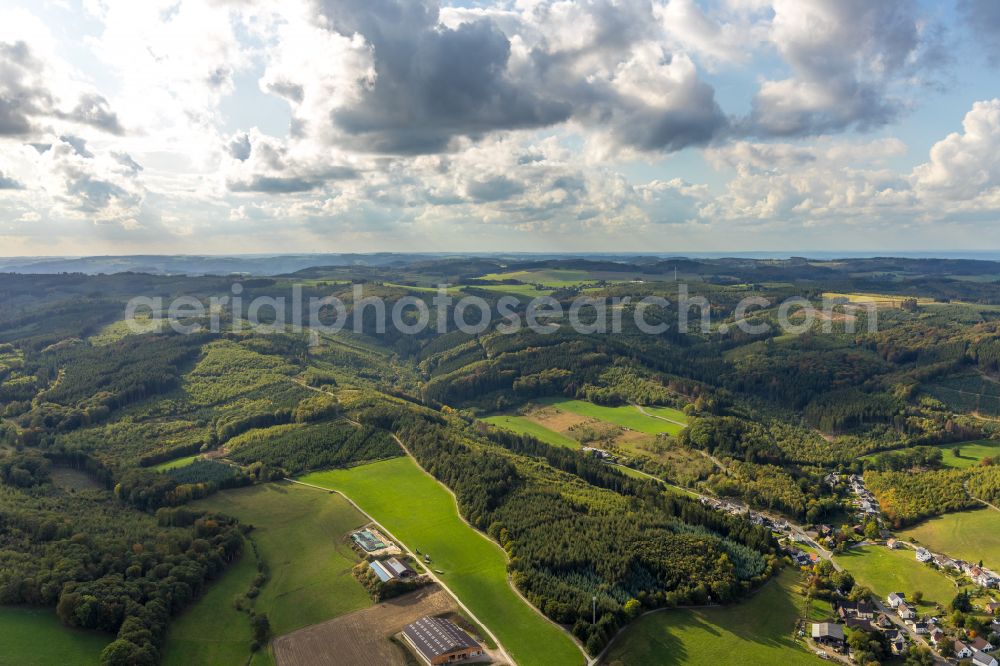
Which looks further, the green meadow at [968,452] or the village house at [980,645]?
the green meadow at [968,452]

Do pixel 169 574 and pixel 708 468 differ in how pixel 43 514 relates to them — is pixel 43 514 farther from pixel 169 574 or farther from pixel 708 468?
pixel 708 468

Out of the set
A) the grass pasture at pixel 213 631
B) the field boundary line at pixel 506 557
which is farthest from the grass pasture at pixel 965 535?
the grass pasture at pixel 213 631

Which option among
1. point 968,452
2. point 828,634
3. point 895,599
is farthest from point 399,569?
point 968,452

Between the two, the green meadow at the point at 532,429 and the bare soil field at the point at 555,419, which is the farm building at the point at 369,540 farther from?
the bare soil field at the point at 555,419

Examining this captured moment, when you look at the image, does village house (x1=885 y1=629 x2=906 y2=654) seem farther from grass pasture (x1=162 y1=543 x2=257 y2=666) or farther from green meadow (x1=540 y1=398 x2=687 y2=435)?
green meadow (x1=540 y1=398 x2=687 y2=435)

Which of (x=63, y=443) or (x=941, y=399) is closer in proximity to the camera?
(x=63, y=443)

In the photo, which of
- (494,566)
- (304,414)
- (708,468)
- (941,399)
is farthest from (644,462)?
(941,399)

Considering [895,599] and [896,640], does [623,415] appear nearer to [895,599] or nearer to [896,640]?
[895,599]
